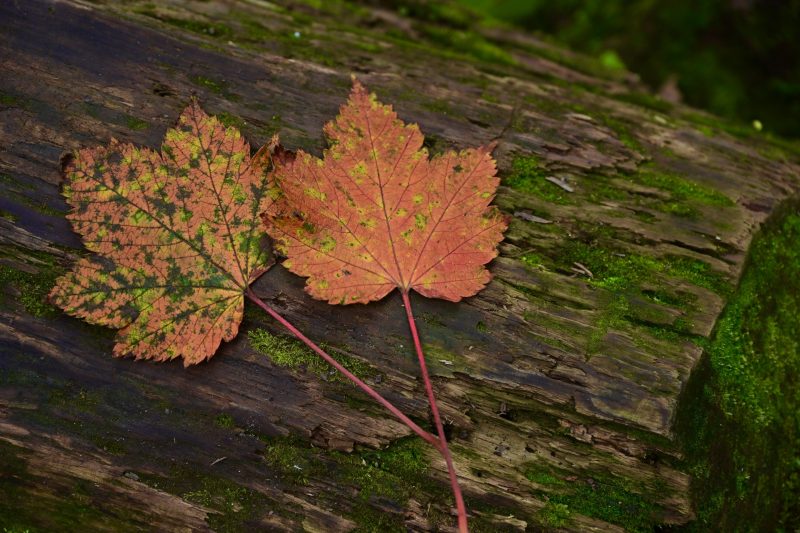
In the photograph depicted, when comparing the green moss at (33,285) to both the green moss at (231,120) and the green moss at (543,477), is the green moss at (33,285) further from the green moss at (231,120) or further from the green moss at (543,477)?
the green moss at (543,477)

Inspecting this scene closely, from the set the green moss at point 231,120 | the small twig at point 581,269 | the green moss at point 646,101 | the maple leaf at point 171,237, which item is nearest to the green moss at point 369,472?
the maple leaf at point 171,237

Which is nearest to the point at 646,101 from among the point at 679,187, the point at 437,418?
the point at 679,187

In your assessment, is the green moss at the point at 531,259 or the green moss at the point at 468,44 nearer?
the green moss at the point at 531,259

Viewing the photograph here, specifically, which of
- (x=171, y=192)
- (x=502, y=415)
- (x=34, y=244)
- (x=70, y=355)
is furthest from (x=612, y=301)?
(x=34, y=244)

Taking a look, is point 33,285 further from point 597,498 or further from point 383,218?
point 597,498

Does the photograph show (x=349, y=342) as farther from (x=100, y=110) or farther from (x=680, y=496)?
(x=100, y=110)

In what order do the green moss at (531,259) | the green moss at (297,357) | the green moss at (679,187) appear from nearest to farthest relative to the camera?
the green moss at (297,357)
the green moss at (531,259)
the green moss at (679,187)
